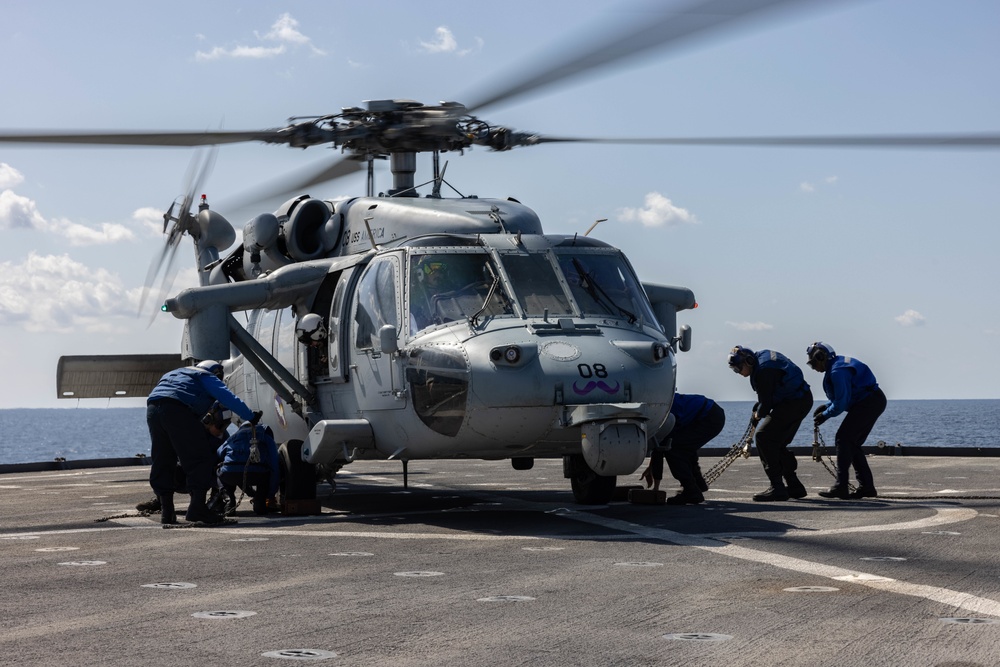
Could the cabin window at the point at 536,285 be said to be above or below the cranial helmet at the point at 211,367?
above

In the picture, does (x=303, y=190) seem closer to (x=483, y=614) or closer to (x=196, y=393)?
(x=196, y=393)

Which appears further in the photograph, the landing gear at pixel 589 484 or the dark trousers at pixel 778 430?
the dark trousers at pixel 778 430

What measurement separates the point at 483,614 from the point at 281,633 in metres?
1.14

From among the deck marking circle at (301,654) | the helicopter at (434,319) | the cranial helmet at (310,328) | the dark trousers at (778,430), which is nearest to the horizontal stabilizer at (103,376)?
the helicopter at (434,319)

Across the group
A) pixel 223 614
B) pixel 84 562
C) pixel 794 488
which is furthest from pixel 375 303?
pixel 223 614

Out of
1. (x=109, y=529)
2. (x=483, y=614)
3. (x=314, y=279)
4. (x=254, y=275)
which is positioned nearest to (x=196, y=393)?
(x=109, y=529)

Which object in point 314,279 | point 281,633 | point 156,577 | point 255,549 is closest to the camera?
point 281,633

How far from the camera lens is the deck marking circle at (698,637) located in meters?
6.09

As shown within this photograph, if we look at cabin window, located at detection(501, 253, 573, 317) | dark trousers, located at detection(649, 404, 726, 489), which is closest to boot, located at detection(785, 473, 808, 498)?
dark trousers, located at detection(649, 404, 726, 489)

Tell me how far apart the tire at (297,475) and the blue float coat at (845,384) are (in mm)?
5988

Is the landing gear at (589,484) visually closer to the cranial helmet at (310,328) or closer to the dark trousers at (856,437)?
the dark trousers at (856,437)

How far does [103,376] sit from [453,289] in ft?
39.5

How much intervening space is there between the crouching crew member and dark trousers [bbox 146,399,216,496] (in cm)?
96

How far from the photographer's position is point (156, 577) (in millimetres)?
8492
